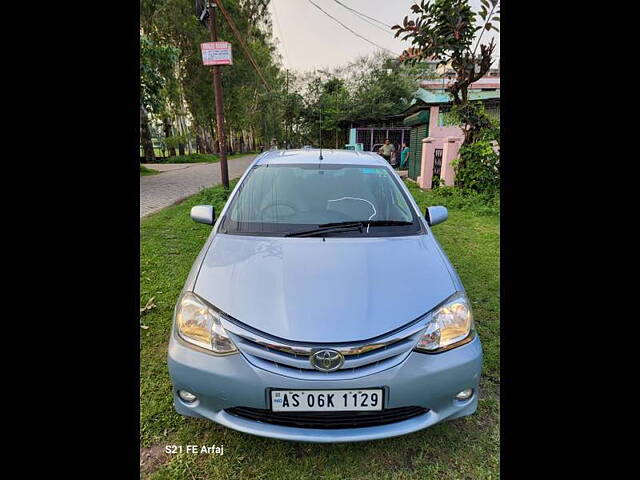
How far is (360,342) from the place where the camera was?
146 centimetres

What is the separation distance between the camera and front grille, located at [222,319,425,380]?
1.44 metres

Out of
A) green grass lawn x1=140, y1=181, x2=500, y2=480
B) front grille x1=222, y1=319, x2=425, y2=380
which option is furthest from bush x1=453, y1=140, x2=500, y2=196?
front grille x1=222, y1=319, x2=425, y2=380

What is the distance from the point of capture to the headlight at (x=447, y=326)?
154 centimetres

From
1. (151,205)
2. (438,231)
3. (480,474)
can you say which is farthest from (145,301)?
(151,205)

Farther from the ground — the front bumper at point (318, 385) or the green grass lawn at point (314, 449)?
the front bumper at point (318, 385)

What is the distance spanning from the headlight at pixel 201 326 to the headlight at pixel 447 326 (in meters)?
0.85

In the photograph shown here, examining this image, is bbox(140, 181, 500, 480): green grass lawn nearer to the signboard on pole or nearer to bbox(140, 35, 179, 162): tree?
the signboard on pole

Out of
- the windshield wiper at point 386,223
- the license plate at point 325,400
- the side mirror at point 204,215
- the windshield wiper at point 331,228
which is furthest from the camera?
the side mirror at point 204,215

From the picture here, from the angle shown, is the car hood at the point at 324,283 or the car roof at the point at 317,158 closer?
the car hood at the point at 324,283

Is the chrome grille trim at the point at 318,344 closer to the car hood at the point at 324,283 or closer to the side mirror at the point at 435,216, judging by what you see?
the car hood at the point at 324,283

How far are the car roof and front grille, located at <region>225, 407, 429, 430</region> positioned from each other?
1868 millimetres

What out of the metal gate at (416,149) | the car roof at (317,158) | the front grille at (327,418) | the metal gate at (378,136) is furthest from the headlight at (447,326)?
the metal gate at (378,136)

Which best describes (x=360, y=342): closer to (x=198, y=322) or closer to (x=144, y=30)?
(x=198, y=322)

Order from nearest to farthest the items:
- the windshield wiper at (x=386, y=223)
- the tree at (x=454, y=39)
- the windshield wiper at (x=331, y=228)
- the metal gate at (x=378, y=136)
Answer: the windshield wiper at (x=331, y=228) < the windshield wiper at (x=386, y=223) < the tree at (x=454, y=39) < the metal gate at (x=378, y=136)
